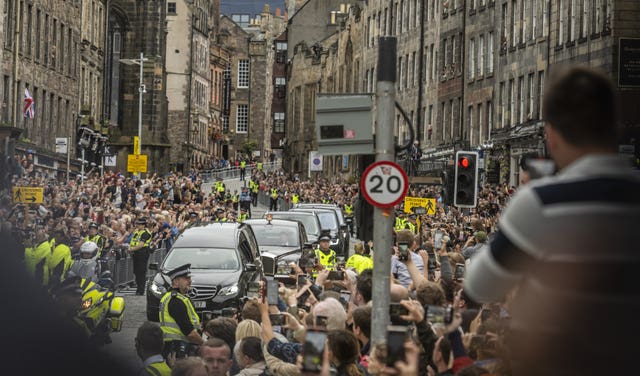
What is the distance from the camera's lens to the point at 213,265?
82.5 ft

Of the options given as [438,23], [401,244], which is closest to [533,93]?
[438,23]

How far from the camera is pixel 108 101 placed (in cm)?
9469

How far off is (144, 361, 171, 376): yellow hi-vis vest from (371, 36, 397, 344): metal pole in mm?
1597

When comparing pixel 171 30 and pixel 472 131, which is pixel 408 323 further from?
pixel 171 30

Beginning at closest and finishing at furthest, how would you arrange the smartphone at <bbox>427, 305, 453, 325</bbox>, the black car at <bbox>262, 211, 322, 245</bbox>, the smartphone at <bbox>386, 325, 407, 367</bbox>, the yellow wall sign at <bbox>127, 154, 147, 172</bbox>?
the smartphone at <bbox>386, 325, 407, 367</bbox>
the smartphone at <bbox>427, 305, 453, 325</bbox>
the black car at <bbox>262, 211, 322, 245</bbox>
the yellow wall sign at <bbox>127, 154, 147, 172</bbox>

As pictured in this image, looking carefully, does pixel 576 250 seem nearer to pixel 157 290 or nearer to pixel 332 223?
pixel 157 290

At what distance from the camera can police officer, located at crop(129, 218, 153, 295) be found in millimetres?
32031

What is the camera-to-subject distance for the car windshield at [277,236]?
29.6 m

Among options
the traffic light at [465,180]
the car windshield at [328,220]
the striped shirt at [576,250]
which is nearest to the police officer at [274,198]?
the car windshield at [328,220]

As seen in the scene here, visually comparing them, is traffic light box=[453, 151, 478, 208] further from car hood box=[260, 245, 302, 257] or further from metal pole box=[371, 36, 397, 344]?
metal pole box=[371, 36, 397, 344]

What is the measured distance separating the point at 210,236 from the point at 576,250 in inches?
876

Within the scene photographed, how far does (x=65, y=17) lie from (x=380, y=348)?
219 feet

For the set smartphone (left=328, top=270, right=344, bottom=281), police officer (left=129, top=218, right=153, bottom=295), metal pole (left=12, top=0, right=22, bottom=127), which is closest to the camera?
smartphone (left=328, top=270, right=344, bottom=281)

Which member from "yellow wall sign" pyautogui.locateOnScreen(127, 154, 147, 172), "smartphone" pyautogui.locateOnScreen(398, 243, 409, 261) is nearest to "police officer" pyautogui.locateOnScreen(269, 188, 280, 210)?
"yellow wall sign" pyautogui.locateOnScreen(127, 154, 147, 172)
